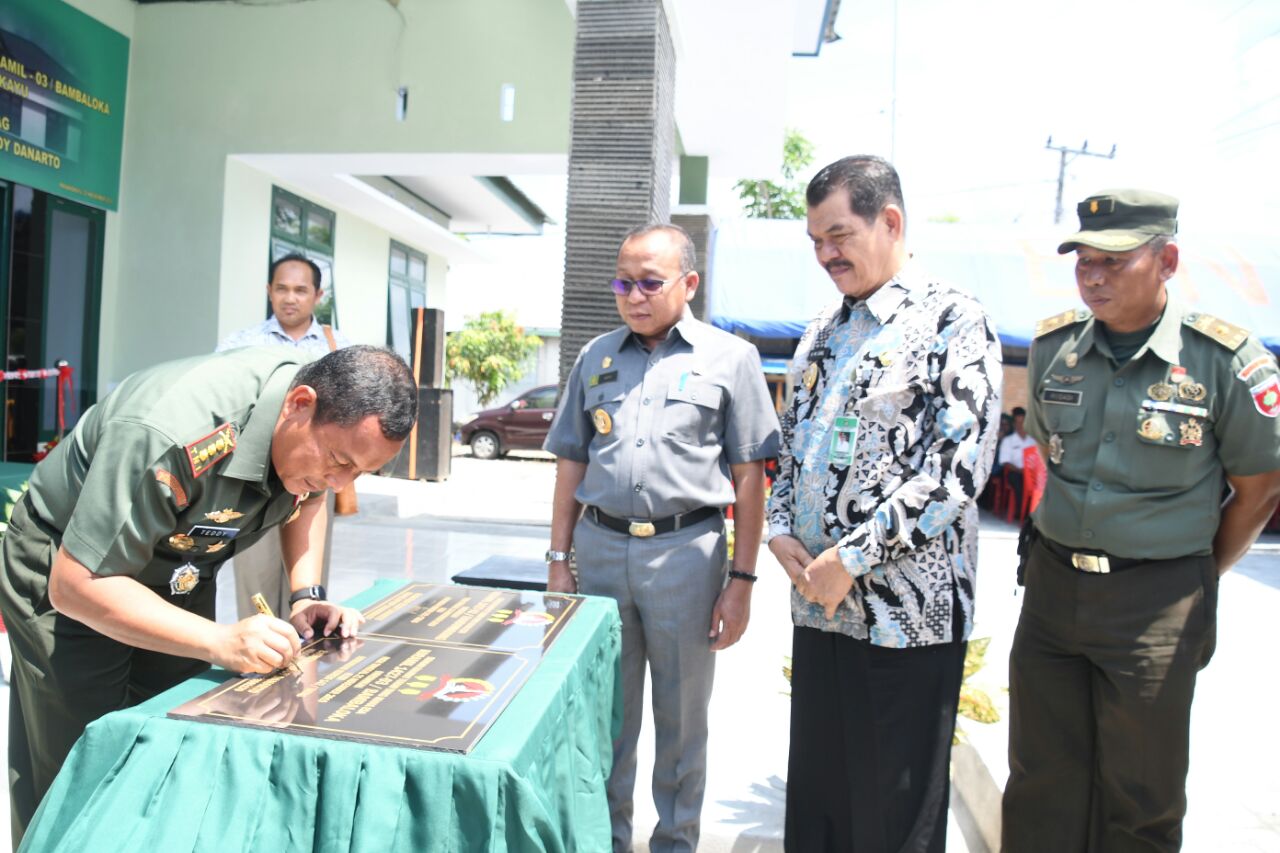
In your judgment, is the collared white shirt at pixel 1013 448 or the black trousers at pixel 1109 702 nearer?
the black trousers at pixel 1109 702

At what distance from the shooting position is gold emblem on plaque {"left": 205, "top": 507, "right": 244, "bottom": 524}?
158 cm

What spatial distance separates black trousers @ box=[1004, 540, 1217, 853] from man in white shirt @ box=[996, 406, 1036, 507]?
27.1ft

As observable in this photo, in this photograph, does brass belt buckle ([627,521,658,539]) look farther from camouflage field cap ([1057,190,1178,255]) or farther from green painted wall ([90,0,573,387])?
green painted wall ([90,0,573,387])

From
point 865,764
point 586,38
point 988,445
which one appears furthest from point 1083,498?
point 586,38

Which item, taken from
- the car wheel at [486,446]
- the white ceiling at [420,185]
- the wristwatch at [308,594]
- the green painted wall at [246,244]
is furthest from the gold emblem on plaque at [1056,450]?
the car wheel at [486,446]

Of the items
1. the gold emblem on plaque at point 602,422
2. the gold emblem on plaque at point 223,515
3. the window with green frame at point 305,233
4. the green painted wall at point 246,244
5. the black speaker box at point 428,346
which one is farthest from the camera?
the black speaker box at point 428,346

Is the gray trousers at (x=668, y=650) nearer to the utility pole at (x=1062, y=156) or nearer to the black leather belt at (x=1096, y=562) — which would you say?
the black leather belt at (x=1096, y=562)

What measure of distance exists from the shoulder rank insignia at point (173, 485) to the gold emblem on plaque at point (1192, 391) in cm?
207

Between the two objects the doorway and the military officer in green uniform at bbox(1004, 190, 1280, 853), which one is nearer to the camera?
the military officer in green uniform at bbox(1004, 190, 1280, 853)

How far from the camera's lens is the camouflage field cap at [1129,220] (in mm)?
1954

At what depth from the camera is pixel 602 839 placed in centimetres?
156

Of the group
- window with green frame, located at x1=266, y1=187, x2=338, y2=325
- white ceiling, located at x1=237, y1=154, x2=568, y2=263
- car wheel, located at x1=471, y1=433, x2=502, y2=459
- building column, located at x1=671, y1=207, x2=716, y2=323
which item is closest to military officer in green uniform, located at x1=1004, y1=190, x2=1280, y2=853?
building column, located at x1=671, y1=207, x2=716, y2=323

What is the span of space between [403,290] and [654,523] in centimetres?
1207

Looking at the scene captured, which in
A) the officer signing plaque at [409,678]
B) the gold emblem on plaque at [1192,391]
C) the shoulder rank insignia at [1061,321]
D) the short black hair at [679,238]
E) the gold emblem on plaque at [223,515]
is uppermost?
the short black hair at [679,238]
